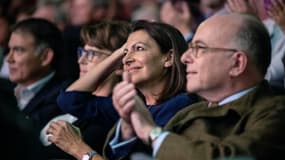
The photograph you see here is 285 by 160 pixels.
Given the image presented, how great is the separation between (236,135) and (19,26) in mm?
2925

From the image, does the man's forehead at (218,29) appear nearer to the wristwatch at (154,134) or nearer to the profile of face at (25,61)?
the wristwatch at (154,134)

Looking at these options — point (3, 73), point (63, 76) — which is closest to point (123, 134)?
point (63, 76)

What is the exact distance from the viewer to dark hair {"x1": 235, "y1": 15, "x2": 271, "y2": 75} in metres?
3.69

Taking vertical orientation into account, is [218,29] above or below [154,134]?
above

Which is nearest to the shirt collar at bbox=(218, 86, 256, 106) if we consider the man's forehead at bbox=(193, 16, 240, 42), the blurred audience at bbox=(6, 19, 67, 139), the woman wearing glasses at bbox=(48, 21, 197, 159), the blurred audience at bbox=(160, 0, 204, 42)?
the man's forehead at bbox=(193, 16, 240, 42)

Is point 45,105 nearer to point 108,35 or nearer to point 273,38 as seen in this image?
point 108,35

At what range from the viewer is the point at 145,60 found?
4.34 metres

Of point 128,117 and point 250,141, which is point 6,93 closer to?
point 128,117

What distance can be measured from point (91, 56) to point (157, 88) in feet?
2.40

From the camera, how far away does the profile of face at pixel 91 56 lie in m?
4.94

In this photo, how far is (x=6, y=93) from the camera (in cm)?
364

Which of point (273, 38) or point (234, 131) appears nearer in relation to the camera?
point (234, 131)

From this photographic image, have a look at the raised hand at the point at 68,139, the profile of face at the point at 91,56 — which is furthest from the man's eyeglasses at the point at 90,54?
the raised hand at the point at 68,139

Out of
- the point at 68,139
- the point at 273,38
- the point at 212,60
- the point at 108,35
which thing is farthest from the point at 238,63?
the point at 273,38
